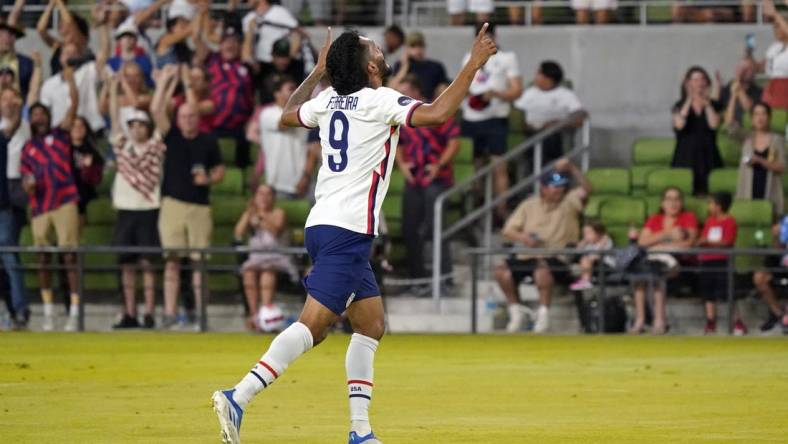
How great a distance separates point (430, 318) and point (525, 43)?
5.41m

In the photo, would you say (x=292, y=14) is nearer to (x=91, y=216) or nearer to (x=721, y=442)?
(x=91, y=216)

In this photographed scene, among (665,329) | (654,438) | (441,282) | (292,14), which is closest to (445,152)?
(441,282)

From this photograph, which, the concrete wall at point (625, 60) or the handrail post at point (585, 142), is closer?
the handrail post at point (585, 142)

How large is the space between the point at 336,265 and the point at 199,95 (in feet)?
43.9

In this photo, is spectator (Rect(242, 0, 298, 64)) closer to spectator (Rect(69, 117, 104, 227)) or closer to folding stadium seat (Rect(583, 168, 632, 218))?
spectator (Rect(69, 117, 104, 227))

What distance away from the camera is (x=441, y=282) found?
70.3 ft

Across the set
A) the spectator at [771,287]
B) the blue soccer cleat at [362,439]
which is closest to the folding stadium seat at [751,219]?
the spectator at [771,287]

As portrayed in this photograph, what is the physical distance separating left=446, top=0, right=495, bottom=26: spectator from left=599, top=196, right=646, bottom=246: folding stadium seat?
398 centimetres

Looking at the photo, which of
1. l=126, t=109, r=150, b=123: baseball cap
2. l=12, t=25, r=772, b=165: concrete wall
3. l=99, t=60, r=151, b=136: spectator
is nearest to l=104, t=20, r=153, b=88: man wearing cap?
l=99, t=60, r=151, b=136: spectator

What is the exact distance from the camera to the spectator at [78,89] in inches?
909

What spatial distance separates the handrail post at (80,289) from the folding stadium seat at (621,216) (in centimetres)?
628

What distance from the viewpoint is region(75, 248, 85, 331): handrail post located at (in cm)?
2148

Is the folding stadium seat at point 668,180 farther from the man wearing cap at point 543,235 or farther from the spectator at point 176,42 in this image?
the spectator at point 176,42

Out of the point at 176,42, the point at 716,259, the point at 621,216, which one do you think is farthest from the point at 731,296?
the point at 176,42
